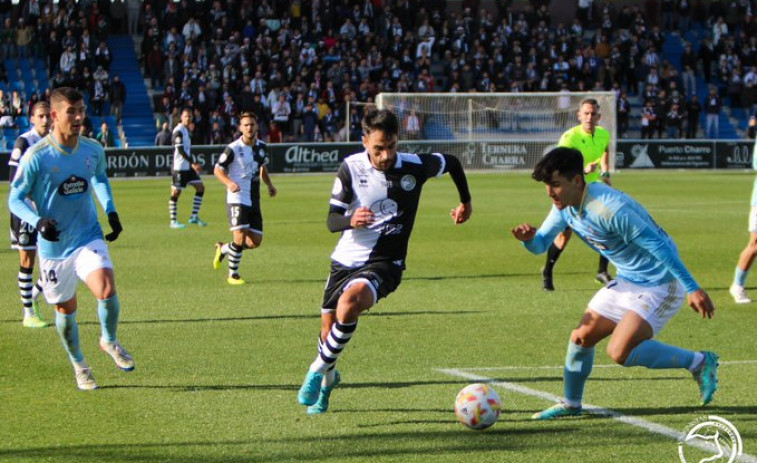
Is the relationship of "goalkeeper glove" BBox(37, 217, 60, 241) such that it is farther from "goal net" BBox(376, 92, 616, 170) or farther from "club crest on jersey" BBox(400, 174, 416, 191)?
"goal net" BBox(376, 92, 616, 170)

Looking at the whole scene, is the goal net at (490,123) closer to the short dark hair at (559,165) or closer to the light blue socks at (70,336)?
the light blue socks at (70,336)

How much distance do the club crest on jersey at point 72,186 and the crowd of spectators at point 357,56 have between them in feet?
106

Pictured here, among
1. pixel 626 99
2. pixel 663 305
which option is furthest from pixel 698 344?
pixel 626 99

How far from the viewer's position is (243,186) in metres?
15.2

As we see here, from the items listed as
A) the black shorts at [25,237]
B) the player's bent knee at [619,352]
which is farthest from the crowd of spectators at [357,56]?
the player's bent knee at [619,352]

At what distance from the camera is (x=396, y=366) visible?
902cm

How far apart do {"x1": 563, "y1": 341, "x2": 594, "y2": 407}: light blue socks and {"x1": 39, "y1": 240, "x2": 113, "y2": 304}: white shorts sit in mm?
3571

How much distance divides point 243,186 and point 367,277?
7965 mm

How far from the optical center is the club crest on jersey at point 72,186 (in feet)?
27.3

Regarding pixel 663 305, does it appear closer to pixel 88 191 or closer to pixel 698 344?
pixel 698 344

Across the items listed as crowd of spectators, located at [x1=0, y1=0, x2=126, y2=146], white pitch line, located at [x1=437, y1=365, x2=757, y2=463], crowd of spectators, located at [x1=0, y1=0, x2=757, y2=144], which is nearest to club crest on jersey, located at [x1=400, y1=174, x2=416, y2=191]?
white pitch line, located at [x1=437, y1=365, x2=757, y2=463]

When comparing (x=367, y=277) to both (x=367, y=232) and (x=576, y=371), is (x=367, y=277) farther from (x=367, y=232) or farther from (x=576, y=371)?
(x=576, y=371)

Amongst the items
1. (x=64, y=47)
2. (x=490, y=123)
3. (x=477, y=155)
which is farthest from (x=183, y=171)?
(x=64, y=47)

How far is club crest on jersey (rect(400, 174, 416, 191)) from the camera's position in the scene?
7734mm
